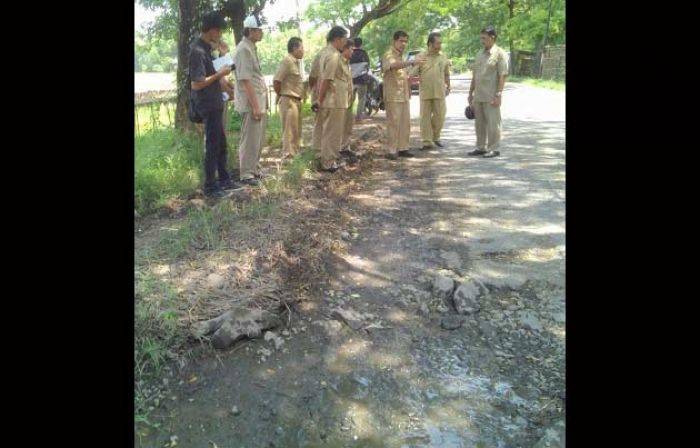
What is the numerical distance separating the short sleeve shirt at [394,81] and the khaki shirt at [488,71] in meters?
1.00

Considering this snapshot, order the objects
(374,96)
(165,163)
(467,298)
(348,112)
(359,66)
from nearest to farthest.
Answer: (467,298) → (165,163) → (348,112) → (359,66) → (374,96)

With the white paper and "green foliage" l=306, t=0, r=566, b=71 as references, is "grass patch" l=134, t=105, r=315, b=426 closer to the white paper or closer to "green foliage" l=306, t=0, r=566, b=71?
the white paper

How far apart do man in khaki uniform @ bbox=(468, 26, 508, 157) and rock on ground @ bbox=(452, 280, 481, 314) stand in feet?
15.0

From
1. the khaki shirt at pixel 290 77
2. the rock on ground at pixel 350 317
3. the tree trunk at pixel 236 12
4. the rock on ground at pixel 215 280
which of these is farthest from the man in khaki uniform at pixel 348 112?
the rock on ground at pixel 350 317

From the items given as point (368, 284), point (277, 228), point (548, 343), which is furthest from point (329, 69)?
point (548, 343)

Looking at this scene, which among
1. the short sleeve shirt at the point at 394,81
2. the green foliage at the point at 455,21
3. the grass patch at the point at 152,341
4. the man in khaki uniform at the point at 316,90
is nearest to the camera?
the grass patch at the point at 152,341

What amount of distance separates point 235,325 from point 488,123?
5775 mm

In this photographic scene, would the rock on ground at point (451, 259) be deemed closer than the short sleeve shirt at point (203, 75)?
Yes

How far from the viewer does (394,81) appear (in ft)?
26.3

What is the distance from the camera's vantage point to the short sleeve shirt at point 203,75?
511 cm

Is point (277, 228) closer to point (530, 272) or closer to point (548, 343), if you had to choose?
point (530, 272)

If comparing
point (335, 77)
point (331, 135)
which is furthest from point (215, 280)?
point (335, 77)

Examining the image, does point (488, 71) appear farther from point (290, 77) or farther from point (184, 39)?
point (184, 39)

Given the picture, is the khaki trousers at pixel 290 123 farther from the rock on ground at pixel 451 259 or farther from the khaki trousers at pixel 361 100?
the khaki trousers at pixel 361 100
